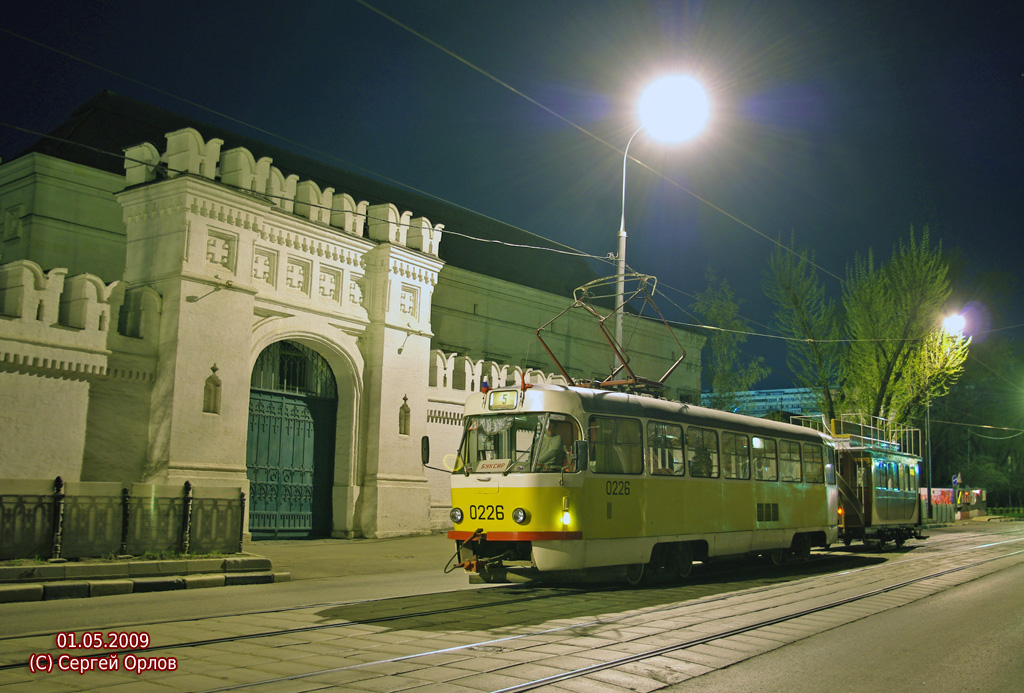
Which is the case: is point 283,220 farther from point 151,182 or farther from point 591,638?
point 591,638

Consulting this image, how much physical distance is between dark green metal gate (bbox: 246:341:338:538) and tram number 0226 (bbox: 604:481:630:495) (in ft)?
36.7

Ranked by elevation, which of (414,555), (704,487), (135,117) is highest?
(135,117)

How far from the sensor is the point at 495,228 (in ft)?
137

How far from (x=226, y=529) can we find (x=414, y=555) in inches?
197

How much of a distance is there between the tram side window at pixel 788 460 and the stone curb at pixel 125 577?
10.2 meters

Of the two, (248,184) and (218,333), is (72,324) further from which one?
(248,184)

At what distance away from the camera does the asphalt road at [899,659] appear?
6.76m

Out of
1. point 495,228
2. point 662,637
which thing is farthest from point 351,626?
point 495,228

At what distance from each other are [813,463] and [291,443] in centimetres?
1293

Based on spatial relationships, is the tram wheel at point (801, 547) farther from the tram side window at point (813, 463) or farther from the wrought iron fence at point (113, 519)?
the wrought iron fence at point (113, 519)

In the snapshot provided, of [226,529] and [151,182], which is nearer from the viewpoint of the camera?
[226,529]

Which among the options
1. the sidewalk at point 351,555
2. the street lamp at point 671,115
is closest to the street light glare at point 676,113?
the street lamp at point 671,115

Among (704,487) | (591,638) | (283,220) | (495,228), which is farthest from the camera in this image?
(495,228)

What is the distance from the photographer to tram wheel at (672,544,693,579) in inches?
577
